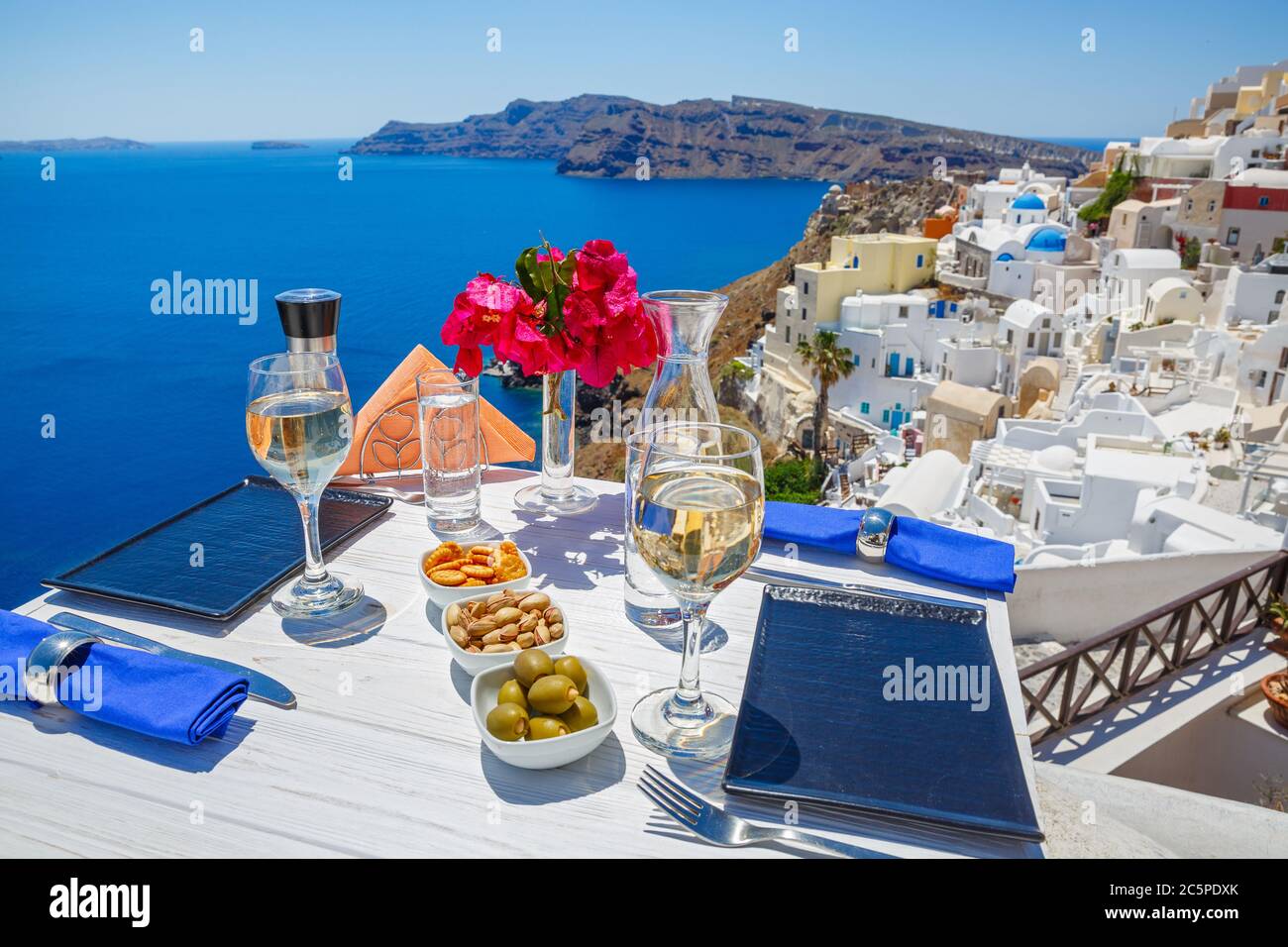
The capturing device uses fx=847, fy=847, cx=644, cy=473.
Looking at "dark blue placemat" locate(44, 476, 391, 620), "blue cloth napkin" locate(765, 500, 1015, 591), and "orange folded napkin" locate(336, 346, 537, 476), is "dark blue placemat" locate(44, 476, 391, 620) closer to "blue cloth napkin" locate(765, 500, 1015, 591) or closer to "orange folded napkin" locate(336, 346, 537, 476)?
"orange folded napkin" locate(336, 346, 537, 476)

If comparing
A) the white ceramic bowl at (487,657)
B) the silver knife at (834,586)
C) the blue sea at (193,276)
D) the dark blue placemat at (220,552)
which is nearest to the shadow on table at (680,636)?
the silver knife at (834,586)

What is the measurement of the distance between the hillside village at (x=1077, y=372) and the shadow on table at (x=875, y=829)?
830 cm

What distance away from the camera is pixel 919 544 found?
2.08 metres

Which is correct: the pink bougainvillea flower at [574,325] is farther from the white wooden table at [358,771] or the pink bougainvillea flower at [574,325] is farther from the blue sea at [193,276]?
the blue sea at [193,276]

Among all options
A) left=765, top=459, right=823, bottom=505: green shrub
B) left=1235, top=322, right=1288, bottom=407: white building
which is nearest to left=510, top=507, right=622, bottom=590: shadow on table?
left=765, top=459, right=823, bottom=505: green shrub

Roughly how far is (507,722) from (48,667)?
77cm

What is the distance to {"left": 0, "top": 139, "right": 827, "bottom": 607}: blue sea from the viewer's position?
23.0 metres

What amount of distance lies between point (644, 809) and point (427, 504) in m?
1.25

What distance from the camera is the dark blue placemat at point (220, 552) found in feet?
5.88

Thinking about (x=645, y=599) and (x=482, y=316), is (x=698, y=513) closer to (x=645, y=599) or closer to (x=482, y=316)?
(x=645, y=599)

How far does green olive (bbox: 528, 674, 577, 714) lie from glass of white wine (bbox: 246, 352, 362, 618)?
0.68 metres

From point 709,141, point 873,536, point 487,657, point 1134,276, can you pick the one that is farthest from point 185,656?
point 709,141

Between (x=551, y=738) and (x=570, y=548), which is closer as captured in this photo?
(x=551, y=738)

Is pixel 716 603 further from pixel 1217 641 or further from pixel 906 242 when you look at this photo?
pixel 906 242
